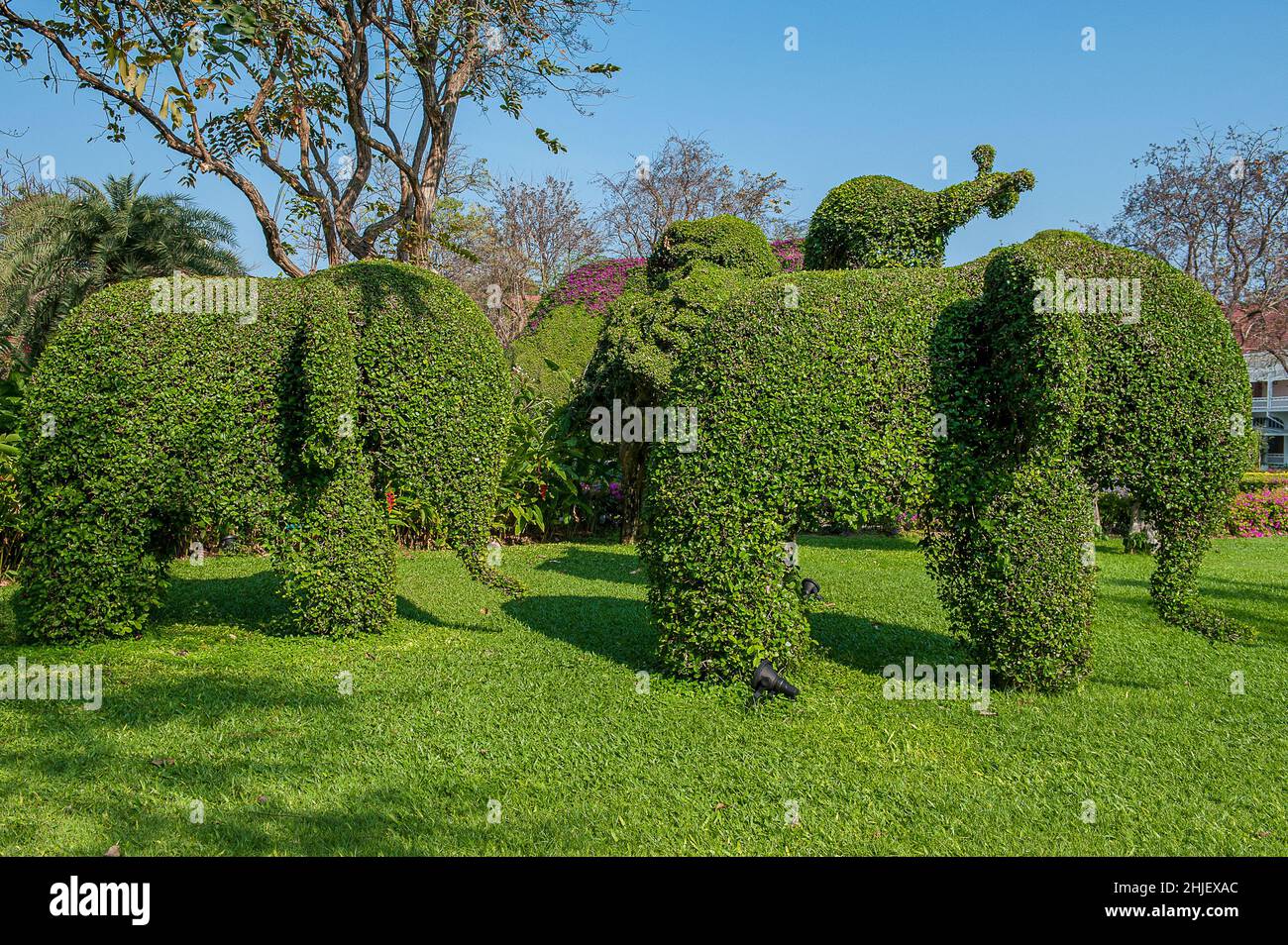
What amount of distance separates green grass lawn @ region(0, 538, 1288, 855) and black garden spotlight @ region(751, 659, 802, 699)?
0.33 ft

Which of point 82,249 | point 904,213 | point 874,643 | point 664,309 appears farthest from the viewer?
point 82,249

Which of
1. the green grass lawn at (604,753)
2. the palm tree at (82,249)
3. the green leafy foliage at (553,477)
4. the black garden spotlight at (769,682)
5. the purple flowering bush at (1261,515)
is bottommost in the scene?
the green grass lawn at (604,753)

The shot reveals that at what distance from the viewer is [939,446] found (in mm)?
5273

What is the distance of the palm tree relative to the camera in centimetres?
1134

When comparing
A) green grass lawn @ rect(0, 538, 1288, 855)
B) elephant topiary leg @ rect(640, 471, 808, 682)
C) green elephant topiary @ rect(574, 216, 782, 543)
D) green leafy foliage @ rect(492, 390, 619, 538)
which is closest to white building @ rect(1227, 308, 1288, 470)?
green grass lawn @ rect(0, 538, 1288, 855)

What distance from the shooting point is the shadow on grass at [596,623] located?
6.46 metres

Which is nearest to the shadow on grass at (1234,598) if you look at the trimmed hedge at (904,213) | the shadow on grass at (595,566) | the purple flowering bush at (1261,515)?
the trimmed hedge at (904,213)

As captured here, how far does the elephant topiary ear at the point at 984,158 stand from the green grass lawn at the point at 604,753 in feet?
12.7

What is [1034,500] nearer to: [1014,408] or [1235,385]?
[1014,408]

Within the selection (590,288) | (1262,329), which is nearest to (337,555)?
(590,288)

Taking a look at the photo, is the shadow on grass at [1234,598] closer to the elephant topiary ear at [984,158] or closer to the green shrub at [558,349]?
the elephant topiary ear at [984,158]

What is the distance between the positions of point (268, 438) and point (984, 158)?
5995mm

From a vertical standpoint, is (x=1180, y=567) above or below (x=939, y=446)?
below

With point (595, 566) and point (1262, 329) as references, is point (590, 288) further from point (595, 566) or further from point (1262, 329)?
point (1262, 329)
